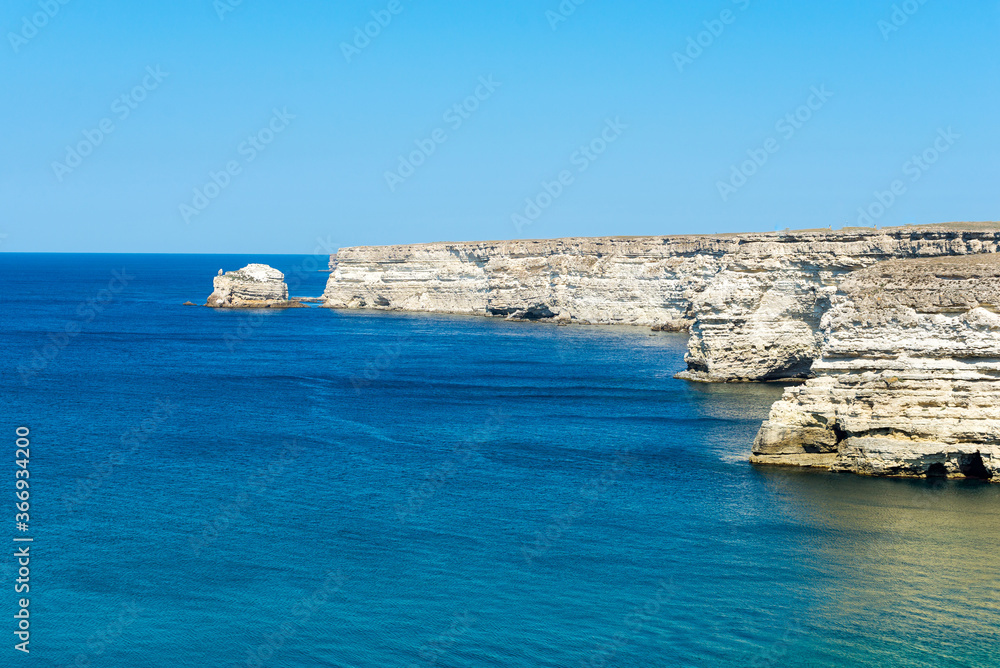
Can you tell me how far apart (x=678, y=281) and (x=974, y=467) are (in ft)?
185

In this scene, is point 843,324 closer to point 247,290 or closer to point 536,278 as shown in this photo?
point 536,278

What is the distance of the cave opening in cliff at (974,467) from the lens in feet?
97.4

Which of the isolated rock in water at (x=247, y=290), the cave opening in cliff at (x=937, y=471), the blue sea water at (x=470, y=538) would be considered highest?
Result: the isolated rock in water at (x=247, y=290)

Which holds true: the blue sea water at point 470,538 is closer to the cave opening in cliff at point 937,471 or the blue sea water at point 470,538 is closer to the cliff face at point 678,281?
the cave opening in cliff at point 937,471

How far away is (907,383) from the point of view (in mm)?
30109

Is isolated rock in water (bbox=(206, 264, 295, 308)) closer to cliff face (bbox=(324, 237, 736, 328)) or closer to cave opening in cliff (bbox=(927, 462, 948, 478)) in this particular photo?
cliff face (bbox=(324, 237, 736, 328))

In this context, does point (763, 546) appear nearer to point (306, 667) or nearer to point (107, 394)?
point (306, 667)

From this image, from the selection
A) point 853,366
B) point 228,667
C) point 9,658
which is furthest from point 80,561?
point 853,366

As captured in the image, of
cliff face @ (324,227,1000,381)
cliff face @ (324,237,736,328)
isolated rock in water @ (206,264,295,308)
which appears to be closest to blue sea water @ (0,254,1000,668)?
cliff face @ (324,227,1000,381)

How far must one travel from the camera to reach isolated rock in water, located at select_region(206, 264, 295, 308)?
116 m

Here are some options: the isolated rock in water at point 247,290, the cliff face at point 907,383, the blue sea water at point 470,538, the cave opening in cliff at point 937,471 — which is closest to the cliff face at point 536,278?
the isolated rock in water at point 247,290

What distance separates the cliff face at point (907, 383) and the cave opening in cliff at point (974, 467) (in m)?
0.03

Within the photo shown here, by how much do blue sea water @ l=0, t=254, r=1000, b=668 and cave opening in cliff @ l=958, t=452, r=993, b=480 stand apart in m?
0.84

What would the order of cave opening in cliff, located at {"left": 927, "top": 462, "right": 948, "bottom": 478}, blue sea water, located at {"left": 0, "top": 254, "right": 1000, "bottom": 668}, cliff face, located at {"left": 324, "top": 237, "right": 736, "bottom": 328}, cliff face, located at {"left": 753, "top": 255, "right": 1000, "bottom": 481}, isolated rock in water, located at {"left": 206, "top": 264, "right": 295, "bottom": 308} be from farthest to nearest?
isolated rock in water, located at {"left": 206, "top": 264, "right": 295, "bottom": 308}
cliff face, located at {"left": 324, "top": 237, "right": 736, "bottom": 328}
cave opening in cliff, located at {"left": 927, "top": 462, "right": 948, "bottom": 478}
cliff face, located at {"left": 753, "top": 255, "right": 1000, "bottom": 481}
blue sea water, located at {"left": 0, "top": 254, "right": 1000, "bottom": 668}
